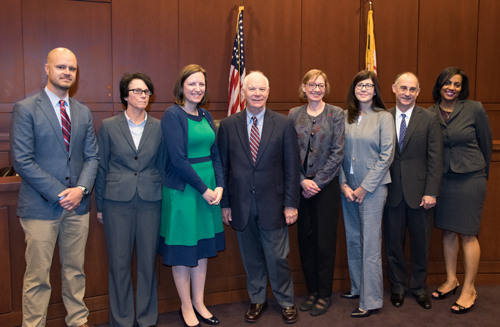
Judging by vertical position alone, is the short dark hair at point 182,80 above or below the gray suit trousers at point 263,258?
above

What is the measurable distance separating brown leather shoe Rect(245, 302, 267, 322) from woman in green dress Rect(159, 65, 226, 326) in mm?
412

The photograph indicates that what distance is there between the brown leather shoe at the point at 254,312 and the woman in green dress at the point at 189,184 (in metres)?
0.41

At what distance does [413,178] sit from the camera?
3123mm

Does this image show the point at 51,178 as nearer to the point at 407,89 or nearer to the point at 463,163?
the point at 407,89

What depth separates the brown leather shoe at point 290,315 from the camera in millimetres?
2992

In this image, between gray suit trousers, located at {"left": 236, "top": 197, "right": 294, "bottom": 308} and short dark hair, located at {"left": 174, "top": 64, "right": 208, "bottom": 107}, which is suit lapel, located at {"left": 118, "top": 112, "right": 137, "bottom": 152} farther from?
gray suit trousers, located at {"left": 236, "top": 197, "right": 294, "bottom": 308}

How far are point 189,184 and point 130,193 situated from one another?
391mm

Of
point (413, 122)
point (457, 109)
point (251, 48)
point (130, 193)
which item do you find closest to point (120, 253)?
point (130, 193)

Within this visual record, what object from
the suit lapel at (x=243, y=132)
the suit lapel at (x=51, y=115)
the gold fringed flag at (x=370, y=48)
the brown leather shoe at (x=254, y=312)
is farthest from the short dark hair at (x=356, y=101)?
the gold fringed flag at (x=370, y=48)

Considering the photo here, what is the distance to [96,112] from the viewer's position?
4.91 metres

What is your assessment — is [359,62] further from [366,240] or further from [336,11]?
[366,240]

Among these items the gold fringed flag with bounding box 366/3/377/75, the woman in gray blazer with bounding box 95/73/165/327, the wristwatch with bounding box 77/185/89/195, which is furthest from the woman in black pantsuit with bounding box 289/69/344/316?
the gold fringed flag with bounding box 366/3/377/75

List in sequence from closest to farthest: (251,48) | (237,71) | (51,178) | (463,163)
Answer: (51,178)
(463,163)
(237,71)
(251,48)

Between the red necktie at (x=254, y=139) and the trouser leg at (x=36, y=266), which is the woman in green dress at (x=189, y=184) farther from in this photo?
the trouser leg at (x=36, y=266)
